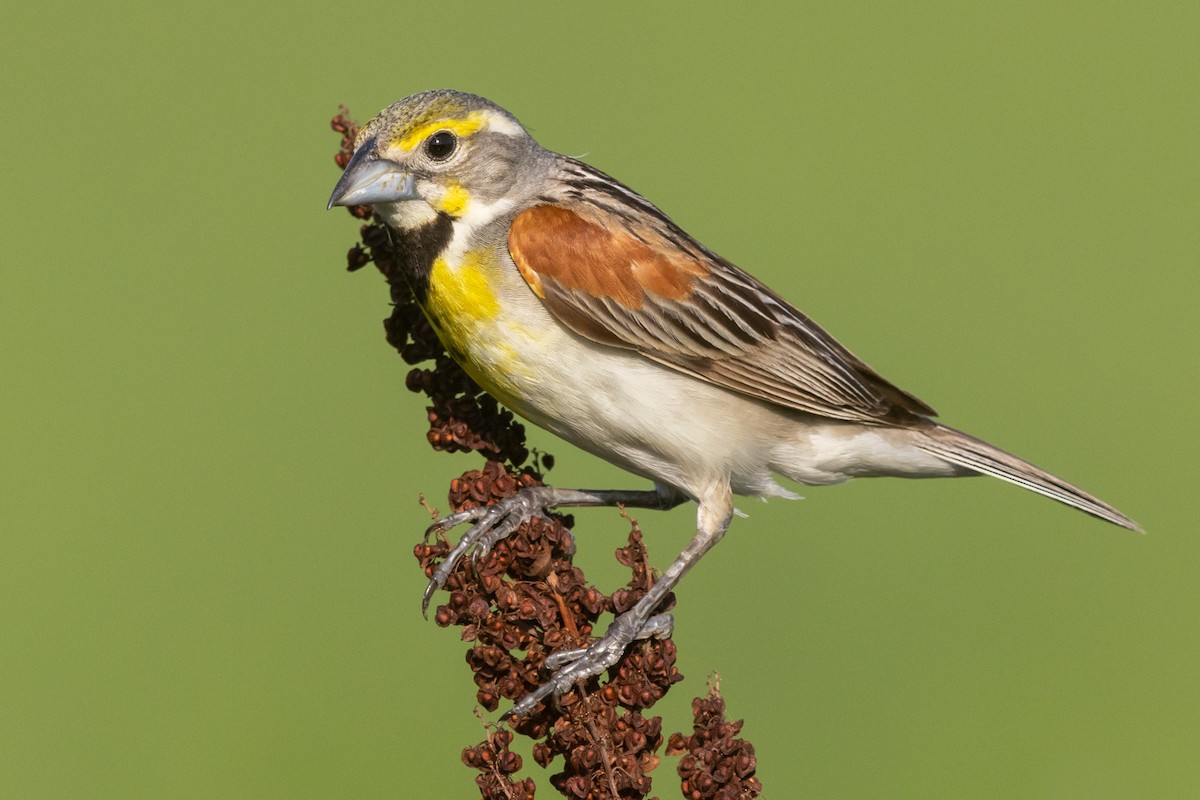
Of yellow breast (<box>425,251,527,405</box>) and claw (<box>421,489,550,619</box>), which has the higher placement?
yellow breast (<box>425,251,527,405</box>)

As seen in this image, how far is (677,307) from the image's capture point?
6.32 metres

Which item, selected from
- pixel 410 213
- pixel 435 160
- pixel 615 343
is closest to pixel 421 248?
pixel 410 213

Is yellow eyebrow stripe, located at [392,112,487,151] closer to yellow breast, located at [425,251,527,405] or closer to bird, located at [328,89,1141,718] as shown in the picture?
bird, located at [328,89,1141,718]

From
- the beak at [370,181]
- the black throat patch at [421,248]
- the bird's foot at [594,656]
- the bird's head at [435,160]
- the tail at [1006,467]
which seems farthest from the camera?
the tail at [1006,467]

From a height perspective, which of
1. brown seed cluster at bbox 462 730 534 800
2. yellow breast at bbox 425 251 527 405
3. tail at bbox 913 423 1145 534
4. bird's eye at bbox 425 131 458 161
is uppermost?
tail at bbox 913 423 1145 534

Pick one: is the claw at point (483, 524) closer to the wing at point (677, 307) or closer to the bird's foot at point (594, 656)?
the bird's foot at point (594, 656)

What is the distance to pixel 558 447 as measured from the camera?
28.1ft

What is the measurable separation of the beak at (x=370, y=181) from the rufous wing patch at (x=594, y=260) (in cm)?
47

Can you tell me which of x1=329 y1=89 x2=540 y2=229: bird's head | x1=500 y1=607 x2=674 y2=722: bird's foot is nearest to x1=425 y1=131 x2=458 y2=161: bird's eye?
x1=329 y1=89 x2=540 y2=229: bird's head

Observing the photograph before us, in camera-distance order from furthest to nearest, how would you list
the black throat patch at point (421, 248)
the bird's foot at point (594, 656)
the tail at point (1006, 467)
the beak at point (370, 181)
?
1. the tail at point (1006, 467)
2. the black throat patch at point (421, 248)
3. the beak at point (370, 181)
4. the bird's foot at point (594, 656)

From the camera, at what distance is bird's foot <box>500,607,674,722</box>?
17.5 feet

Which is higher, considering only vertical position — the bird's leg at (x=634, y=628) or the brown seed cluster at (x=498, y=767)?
the bird's leg at (x=634, y=628)

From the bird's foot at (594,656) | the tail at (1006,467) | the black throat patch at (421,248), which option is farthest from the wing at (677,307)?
the bird's foot at (594,656)

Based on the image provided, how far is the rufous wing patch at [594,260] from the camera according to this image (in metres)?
6.04
